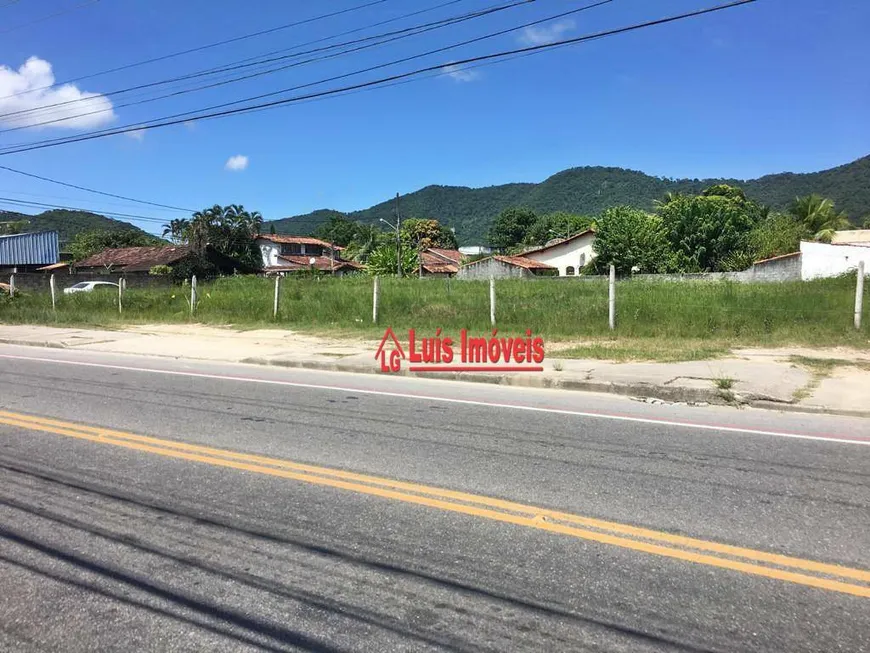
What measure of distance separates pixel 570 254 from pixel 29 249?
5128 cm

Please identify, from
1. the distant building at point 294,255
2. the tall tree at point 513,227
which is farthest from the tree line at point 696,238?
the tall tree at point 513,227

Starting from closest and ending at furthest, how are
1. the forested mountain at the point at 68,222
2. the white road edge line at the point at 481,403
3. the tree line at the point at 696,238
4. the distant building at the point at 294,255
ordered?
the white road edge line at the point at 481,403, the tree line at the point at 696,238, the distant building at the point at 294,255, the forested mountain at the point at 68,222

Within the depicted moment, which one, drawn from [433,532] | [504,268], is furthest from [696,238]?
[433,532]

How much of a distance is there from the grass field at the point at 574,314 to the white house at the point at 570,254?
40007 mm

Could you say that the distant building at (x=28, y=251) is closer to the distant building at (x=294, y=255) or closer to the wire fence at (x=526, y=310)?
the distant building at (x=294, y=255)

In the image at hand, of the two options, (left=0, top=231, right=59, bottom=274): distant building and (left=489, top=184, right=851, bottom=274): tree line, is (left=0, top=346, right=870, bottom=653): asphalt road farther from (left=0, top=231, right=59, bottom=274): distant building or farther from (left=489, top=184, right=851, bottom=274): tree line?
(left=0, top=231, right=59, bottom=274): distant building

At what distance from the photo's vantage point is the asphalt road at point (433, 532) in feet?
10.0

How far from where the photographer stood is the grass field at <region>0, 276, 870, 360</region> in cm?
1287

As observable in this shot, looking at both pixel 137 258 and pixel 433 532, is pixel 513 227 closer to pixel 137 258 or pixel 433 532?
pixel 137 258

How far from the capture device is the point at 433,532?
412 cm

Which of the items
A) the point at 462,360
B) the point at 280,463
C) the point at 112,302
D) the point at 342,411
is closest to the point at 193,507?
the point at 280,463

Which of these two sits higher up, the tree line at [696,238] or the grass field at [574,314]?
the tree line at [696,238]

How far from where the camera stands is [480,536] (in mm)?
4062

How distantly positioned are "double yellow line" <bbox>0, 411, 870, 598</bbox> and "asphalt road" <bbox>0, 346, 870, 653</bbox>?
2 centimetres
